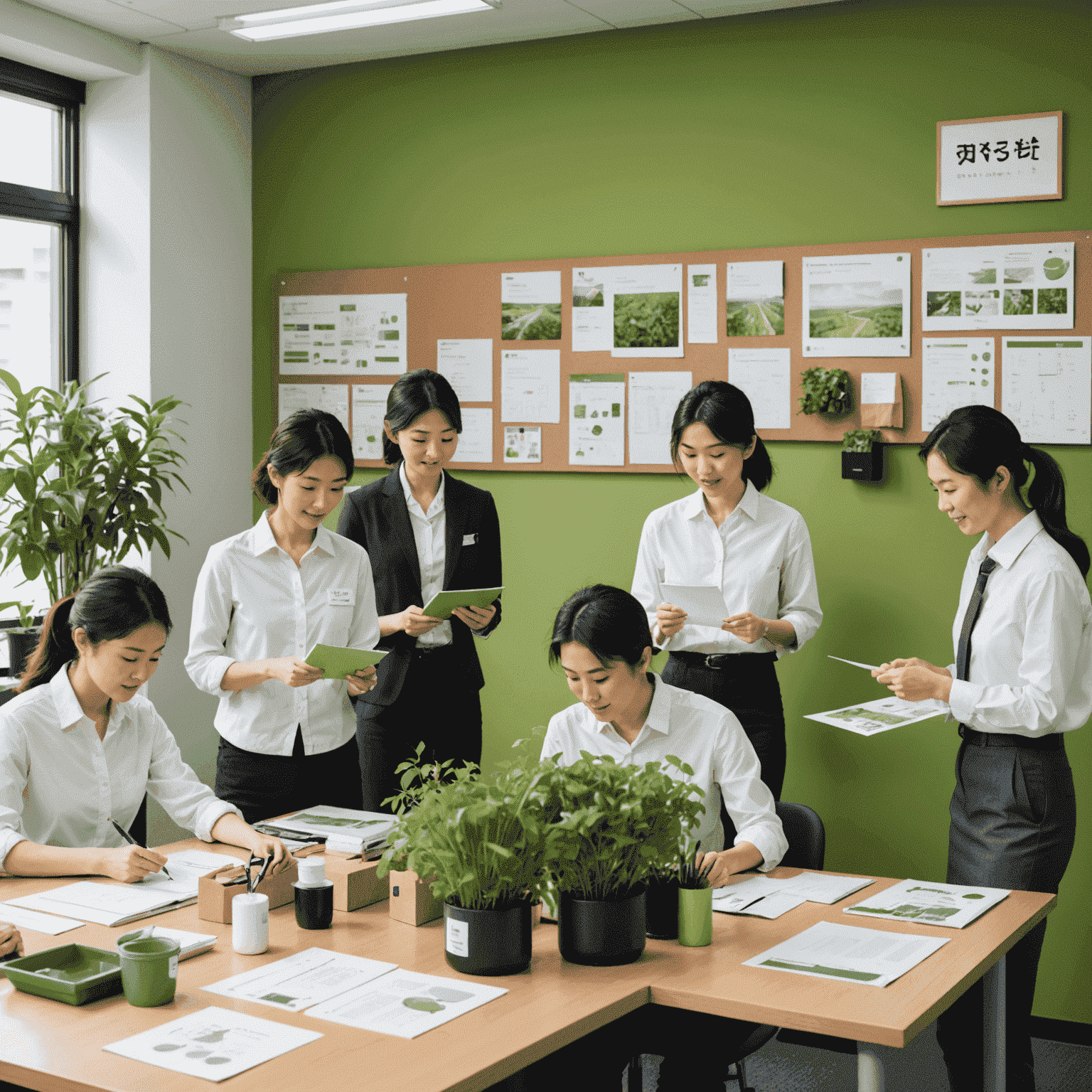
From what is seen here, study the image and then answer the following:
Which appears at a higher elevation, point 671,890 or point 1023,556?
point 1023,556

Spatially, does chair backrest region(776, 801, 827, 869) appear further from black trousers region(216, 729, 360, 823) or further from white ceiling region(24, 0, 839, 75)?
white ceiling region(24, 0, 839, 75)

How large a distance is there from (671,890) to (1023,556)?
117 centimetres

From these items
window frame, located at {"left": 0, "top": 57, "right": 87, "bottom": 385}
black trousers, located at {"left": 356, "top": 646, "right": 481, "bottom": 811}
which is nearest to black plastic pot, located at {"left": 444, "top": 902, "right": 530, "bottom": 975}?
black trousers, located at {"left": 356, "top": 646, "right": 481, "bottom": 811}

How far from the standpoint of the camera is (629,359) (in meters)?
4.54

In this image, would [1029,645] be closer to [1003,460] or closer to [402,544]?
[1003,460]

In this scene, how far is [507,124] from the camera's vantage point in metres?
4.71

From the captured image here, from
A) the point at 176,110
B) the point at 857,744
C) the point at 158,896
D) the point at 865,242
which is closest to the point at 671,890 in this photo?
the point at 158,896

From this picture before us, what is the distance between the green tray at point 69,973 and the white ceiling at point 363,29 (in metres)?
3.22

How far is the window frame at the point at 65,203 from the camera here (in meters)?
4.64

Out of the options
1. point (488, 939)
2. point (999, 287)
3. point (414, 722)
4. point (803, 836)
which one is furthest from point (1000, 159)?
point (488, 939)

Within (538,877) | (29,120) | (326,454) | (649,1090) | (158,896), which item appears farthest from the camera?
(29,120)

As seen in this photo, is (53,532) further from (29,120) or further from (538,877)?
(538,877)

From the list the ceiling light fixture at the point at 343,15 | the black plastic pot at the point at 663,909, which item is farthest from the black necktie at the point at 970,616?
the ceiling light fixture at the point at 343,15

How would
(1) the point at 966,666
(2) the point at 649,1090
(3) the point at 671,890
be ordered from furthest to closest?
(2) the point at 649,1090
(1) the point at 966,666
(3) the point at 671,890
